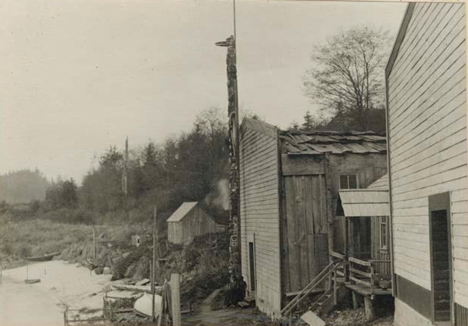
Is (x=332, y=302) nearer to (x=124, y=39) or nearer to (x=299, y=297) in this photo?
(x=299, y=297)

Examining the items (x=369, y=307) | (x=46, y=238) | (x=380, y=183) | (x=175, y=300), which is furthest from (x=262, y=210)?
(x=46, y=238)

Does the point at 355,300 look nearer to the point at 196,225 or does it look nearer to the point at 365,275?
the point at 365,275

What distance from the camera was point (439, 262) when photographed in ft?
28.1

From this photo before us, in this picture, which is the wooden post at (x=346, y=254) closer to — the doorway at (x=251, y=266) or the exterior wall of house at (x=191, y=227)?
the doorway at (x=251, y=266)

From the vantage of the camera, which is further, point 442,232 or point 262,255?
point 262,255

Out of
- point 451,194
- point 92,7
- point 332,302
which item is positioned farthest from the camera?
point 332,302

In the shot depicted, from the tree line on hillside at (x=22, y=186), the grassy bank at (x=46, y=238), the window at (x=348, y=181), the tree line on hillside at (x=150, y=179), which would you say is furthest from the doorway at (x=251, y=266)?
the tree line on hillside at (x=22, y=186)

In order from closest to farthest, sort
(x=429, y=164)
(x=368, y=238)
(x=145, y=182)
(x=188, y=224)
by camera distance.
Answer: (x=429, y=164), (x=368, y=238), (x=145, y=182), (x=188, y=224)

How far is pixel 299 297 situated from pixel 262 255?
7.34ft

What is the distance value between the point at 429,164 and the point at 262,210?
706 centimetres

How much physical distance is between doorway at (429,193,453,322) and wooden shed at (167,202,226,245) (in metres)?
9.92

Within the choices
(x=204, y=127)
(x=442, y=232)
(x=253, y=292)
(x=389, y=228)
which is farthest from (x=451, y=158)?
(x=253, y=292)

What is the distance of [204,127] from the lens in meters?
15.5

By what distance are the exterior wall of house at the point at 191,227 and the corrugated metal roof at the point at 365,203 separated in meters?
7.46
